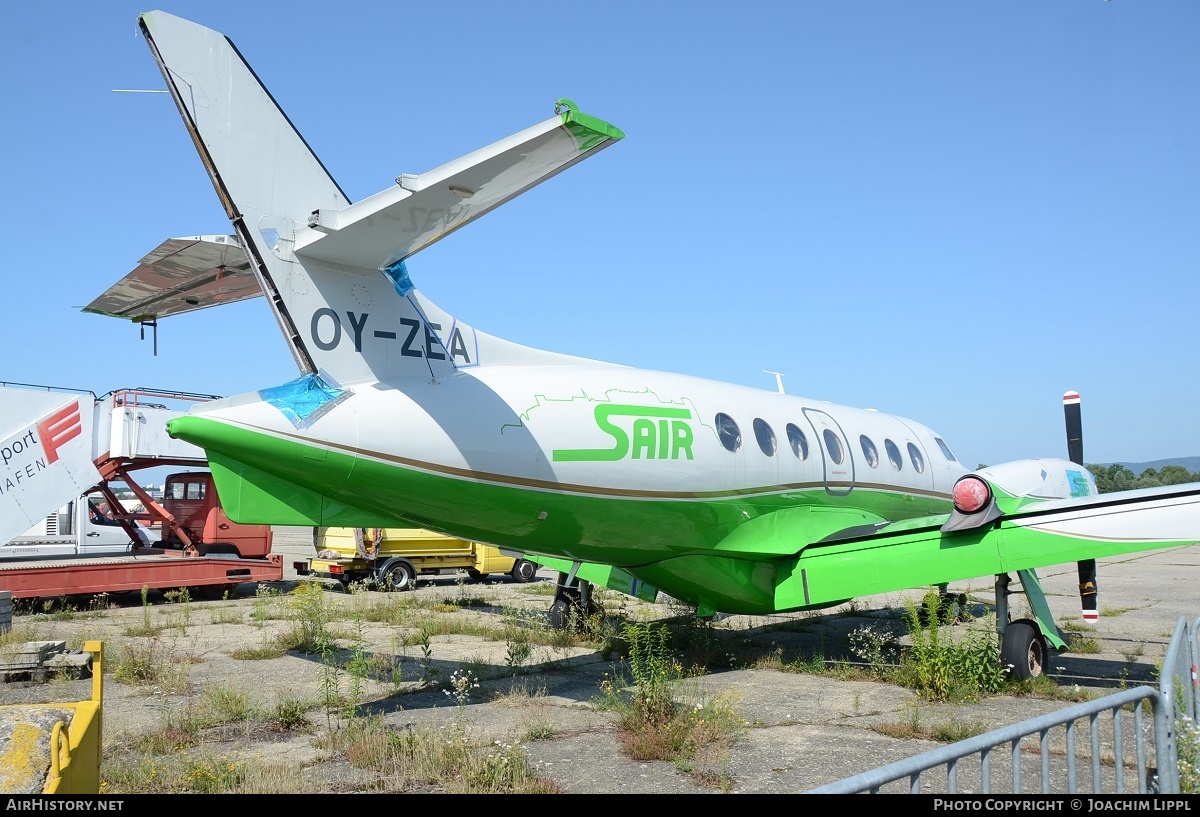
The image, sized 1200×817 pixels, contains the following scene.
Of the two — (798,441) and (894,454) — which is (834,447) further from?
(894,454)

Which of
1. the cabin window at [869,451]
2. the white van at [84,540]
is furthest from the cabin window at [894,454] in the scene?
the white van at [84,540]

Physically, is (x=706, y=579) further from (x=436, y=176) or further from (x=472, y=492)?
(x=436, y=176)

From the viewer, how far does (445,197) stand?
21.7ft

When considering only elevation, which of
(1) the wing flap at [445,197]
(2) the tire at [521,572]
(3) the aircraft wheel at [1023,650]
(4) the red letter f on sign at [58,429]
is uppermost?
(1) the wing flap at [445,197]

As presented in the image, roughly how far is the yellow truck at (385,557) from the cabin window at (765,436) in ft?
39.4

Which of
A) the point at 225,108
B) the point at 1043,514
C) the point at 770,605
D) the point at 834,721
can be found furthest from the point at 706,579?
the point at 225,108

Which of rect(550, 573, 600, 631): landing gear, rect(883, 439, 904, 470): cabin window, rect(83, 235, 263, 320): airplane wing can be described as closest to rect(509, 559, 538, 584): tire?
rect(550, 573, 600, 631): landing gear

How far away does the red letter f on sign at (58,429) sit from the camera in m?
18.0

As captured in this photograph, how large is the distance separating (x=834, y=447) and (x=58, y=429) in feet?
51.4

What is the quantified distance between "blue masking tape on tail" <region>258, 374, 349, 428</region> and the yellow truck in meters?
A: 14.1

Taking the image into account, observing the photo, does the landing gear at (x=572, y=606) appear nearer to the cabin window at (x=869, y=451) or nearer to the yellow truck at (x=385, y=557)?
the cabin window at (x=869, y=451)

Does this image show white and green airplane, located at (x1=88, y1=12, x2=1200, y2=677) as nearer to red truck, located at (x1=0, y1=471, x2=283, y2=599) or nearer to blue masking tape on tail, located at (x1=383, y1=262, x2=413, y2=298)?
blue masking tape on tail, located at (x1=383, y1=262, x2=413, y2=298)

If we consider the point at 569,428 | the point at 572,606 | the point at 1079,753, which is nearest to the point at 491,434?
the point at 569,428

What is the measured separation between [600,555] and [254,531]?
48.1 feet
